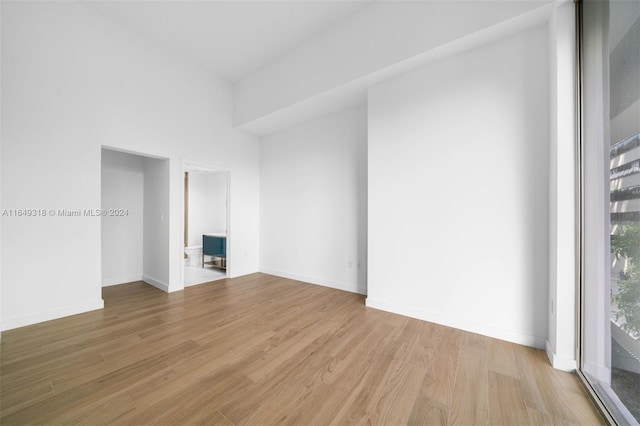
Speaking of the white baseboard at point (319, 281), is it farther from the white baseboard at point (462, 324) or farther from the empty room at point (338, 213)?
the white baseboard at point (462, 324)

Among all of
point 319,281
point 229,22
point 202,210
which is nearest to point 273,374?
point 319,281

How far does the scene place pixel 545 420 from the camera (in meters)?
1.27

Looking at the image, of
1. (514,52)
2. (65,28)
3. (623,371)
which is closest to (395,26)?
(514,52)

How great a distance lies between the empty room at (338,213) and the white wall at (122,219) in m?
0.03

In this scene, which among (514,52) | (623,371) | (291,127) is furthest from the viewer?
(291,127)

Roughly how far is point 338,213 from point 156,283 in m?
3.29

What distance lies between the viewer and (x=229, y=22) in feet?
9.87

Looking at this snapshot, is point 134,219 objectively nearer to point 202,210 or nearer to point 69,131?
point 69,131

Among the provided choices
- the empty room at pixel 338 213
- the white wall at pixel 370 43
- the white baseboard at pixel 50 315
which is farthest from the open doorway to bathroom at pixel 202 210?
the white wall at pixel 370 43

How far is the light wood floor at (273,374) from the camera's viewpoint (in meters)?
1.31

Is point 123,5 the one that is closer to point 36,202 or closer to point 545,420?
point 36,202

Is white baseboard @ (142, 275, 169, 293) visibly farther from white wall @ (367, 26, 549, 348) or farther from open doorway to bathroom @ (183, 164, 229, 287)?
white wall @ (367, 26, 549, 348)

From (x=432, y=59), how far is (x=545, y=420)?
10.0ft

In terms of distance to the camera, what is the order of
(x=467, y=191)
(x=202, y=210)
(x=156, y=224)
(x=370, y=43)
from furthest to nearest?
(x=202, y=210) → (x=156, y=224) → (x=370, y=43) → (x=467, y=191)
